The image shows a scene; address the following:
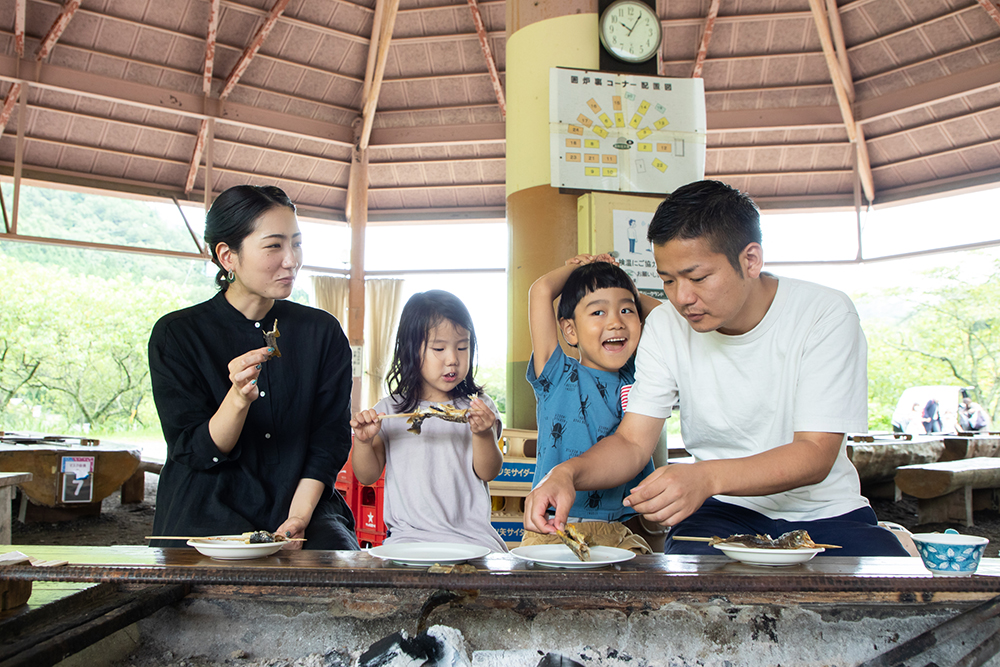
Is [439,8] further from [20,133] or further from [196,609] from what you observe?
[196,609]

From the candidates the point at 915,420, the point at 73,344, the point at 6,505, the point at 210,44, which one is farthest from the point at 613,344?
the point at 73,344

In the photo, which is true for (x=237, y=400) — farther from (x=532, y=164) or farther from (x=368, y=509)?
(x=368, y=509)

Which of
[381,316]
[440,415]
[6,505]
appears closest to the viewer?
[440,415]

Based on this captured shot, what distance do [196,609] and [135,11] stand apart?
8.68 m

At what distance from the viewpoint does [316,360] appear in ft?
8.00

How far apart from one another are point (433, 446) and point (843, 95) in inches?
313

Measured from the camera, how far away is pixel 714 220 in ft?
6.25

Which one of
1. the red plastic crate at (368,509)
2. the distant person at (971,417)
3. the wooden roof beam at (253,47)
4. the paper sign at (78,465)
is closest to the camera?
the red plastic crate at (368,509)

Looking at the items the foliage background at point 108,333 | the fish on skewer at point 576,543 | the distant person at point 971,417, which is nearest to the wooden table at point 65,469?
the fish on skewer at point 576,543

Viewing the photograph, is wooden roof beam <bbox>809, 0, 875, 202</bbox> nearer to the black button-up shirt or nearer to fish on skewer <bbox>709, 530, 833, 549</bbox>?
the black button-up shirt

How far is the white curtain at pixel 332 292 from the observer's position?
36.8 ft

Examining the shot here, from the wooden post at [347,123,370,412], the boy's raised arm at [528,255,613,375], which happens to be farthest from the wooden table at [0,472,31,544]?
the wooden post at [347,123,370,412]

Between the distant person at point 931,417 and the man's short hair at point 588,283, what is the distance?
11.5 meters

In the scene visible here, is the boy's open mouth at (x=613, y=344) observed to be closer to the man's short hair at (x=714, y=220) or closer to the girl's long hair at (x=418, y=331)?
the girl's long hair at (x=418, y=331)
